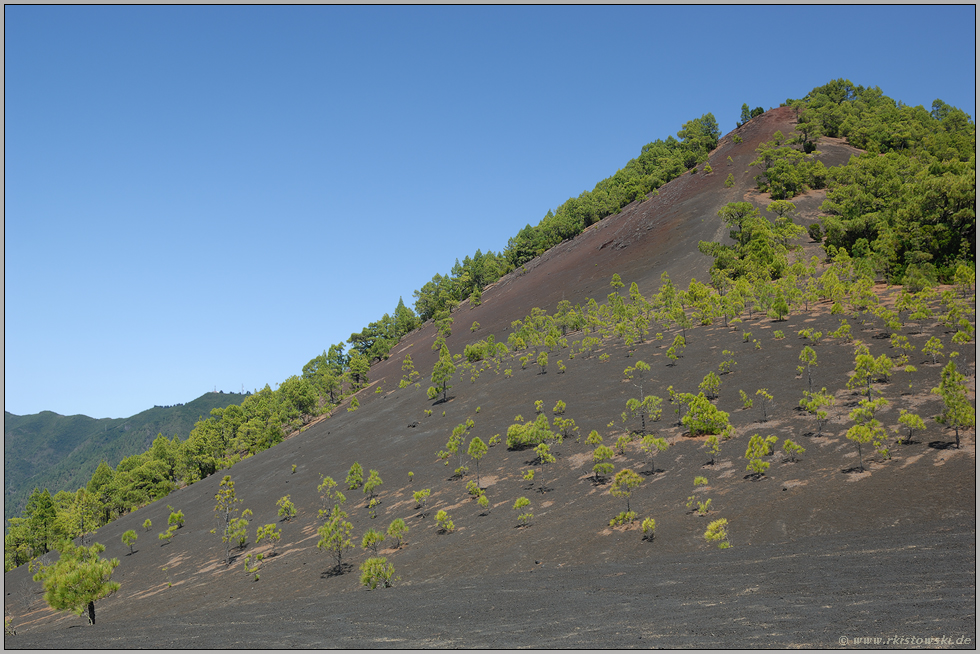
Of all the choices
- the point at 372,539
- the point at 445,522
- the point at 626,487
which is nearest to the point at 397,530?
the point at 372,539

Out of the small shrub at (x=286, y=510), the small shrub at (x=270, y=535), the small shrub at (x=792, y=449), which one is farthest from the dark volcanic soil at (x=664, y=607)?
the small shrub at (x=286, y=510)

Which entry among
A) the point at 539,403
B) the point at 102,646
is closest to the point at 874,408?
the point at 539,403

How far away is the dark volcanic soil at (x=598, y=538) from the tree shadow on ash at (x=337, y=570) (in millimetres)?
700

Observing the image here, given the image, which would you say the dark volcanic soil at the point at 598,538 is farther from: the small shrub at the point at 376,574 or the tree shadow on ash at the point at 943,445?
the small shrub at the point at 376,574

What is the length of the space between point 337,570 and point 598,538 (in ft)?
52.1

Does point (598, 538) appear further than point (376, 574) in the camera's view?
Yes

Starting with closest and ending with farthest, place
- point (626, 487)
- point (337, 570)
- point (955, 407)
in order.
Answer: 1. point (955, 407)
2. point (337, 570)
3. point (626, 487)

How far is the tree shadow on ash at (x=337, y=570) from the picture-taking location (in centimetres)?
4016

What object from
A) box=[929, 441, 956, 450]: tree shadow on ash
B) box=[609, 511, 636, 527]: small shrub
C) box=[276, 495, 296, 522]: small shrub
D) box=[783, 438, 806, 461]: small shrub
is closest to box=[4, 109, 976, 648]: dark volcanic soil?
box=[929, 441, 956, 450]: tree shadow on ash

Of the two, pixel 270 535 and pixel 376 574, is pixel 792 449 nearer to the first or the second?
pixel 376 574

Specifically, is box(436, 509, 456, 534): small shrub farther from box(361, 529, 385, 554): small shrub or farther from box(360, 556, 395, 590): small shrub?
box(360, 556, 395, 590): small shrub

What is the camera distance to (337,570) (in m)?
40.9

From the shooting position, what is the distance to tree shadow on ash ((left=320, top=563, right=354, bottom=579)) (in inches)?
1581

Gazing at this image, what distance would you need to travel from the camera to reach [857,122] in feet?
436
